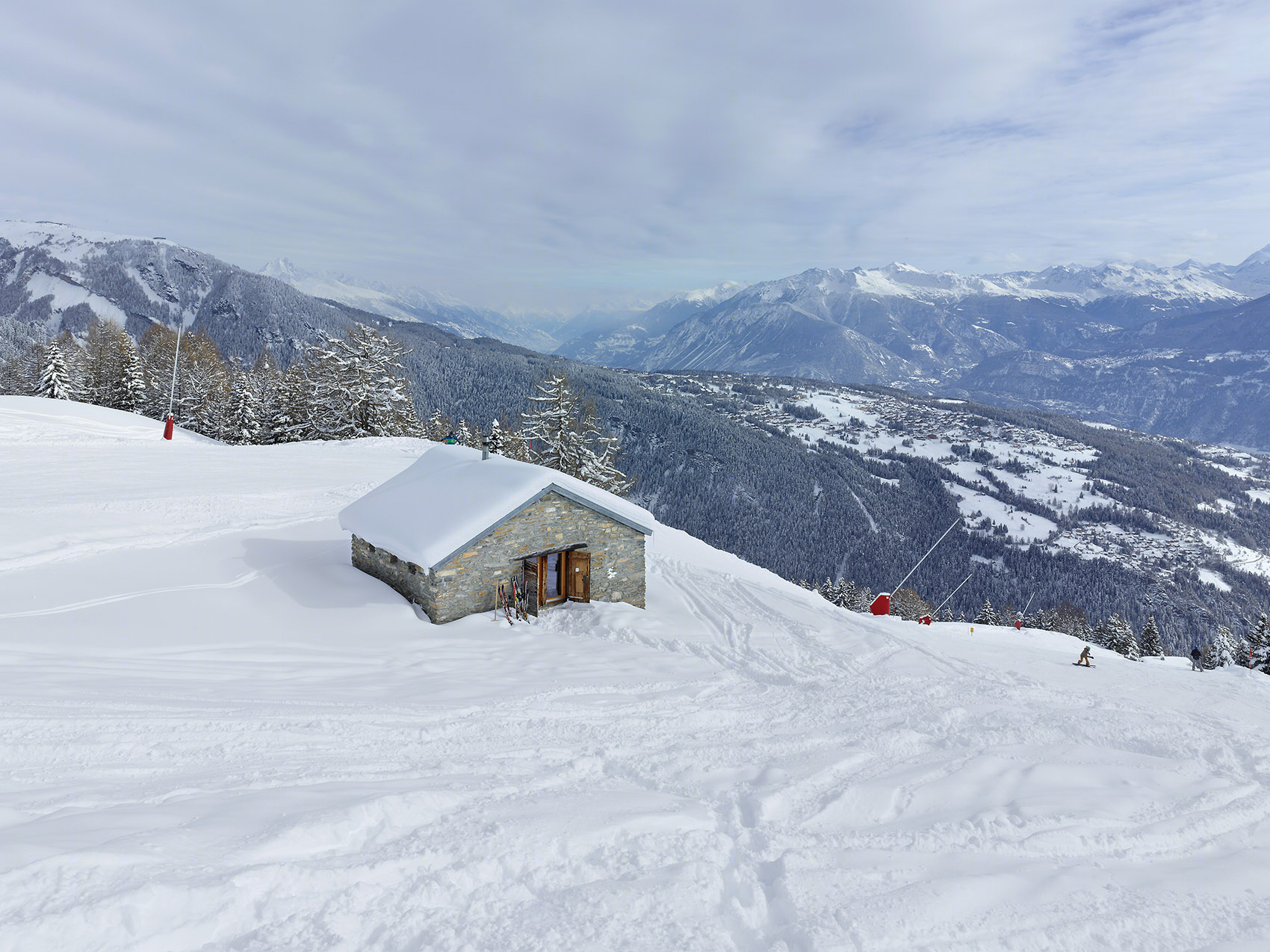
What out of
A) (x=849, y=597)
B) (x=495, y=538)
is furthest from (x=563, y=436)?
(x=849, y=597)

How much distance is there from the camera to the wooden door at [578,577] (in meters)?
15.1

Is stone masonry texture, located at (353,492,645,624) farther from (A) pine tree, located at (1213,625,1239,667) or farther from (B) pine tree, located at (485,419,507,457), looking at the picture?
(A) pine tree, located at (1213,625,1239,667)

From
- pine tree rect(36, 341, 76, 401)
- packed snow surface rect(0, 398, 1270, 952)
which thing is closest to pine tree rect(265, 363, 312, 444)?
pine tree rect(36, 341, 76, 401)

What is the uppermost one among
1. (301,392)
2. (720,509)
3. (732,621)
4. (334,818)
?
(301,392)

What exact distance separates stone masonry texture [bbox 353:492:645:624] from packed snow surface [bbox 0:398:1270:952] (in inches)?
24.3

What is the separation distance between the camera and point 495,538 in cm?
1357

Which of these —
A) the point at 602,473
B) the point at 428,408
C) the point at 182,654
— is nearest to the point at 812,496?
the point at 428,408

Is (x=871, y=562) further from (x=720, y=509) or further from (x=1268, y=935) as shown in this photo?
(x=1268, y=935)

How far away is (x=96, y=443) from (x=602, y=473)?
2515 centimetres

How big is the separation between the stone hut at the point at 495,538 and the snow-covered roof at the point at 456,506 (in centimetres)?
3

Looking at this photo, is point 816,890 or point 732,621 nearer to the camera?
point 816,890

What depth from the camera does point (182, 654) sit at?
31.9 ft

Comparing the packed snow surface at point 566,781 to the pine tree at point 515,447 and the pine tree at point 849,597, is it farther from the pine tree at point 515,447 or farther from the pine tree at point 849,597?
the pine tree at point 849,597

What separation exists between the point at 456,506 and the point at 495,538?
51.0 inches
